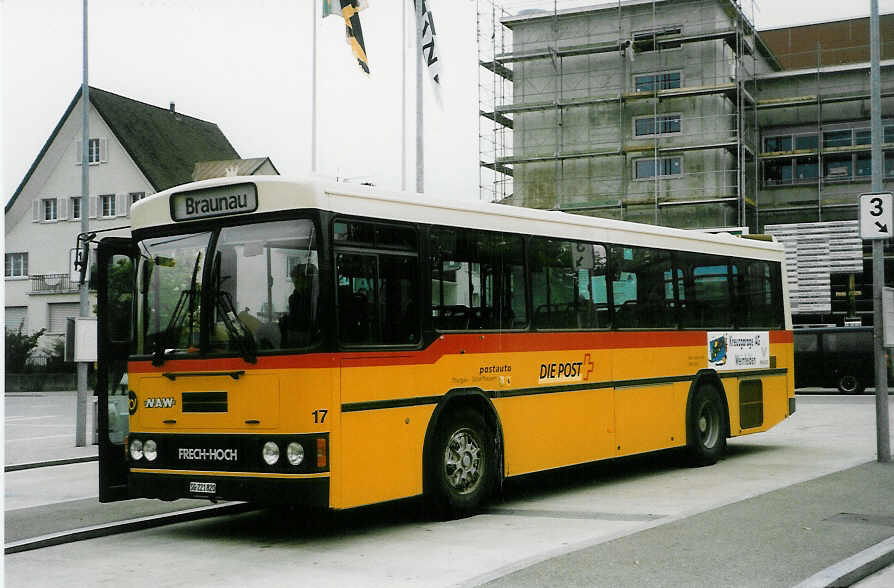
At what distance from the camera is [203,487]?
9.48 m

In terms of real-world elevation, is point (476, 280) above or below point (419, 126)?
below

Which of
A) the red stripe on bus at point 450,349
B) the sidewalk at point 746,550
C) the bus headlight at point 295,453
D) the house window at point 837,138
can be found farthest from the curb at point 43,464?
the house window at point 837,138

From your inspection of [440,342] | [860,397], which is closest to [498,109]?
[860,397]

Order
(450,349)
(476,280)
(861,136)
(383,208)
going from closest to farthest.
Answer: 1. (383,208)
2. (450,349)
3. (476,280)
4. (861,136)

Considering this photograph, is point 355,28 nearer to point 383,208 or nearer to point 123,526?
point 383,208

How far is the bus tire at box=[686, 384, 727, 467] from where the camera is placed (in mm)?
14766

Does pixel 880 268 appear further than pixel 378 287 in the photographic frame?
Yes

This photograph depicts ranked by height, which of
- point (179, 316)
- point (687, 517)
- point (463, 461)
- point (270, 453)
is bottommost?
point (687, 517)

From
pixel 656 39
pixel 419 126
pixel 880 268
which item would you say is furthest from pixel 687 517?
pixel 656 39

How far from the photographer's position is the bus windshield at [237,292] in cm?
921

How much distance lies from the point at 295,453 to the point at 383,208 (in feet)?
7.60

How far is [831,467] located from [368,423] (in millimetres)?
7516

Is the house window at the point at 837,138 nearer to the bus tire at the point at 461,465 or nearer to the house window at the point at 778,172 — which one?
the house window at the point at 778,172

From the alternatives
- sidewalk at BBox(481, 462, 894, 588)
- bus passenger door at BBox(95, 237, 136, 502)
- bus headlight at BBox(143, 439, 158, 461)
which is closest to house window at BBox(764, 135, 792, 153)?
sidewalk at BBox(481, 462, 894, 588)
